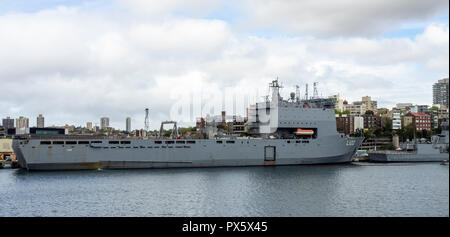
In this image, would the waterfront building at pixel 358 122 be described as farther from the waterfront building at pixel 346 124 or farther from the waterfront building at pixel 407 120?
the waterfront building at pixel 407 120

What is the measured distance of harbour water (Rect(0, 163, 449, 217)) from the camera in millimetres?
19391

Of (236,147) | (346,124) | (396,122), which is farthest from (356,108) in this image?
(236,147)

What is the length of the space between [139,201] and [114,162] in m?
16.6

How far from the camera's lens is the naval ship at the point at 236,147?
3628 cm

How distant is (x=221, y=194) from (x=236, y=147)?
1576cm

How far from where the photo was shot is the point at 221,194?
23.8 meters

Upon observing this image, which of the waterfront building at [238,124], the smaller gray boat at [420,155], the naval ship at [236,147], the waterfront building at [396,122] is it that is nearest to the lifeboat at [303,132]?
the naval ship at [236,147]

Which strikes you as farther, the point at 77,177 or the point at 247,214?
the point at 77,177

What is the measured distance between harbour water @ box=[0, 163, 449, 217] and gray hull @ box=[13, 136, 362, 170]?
2.70m

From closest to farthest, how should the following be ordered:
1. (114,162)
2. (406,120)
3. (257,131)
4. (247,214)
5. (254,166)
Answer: (247,214) < (114,162) < (254,166) < (257,131) < (406,120)
